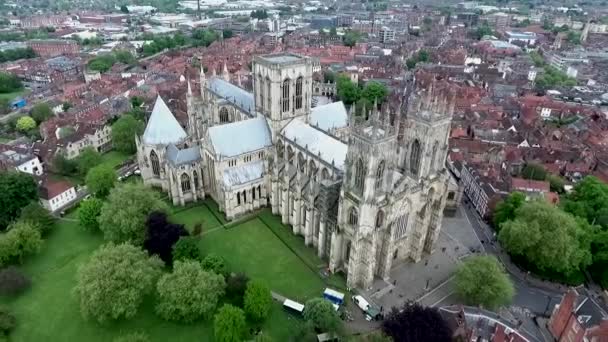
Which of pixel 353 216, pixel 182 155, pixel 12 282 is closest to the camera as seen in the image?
pixel 353 216

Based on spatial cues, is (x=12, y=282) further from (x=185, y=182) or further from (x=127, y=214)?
(x=185, y=182)

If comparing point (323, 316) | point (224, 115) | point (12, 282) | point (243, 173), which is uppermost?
point (224, 115)

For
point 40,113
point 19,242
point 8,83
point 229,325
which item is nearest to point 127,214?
point 19,242

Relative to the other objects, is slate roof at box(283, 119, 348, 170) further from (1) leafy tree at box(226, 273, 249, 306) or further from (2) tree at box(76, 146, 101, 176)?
(2) tree at box(76, 146, 101, 176)

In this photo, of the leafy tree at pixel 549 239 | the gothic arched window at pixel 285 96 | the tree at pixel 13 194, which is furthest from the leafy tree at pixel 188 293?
the leafy tree at pixel 549 239

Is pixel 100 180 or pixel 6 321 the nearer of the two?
pixel 6 321

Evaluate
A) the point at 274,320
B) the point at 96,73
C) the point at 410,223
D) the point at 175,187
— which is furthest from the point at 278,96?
the point at 96,73

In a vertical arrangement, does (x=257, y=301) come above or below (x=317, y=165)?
below

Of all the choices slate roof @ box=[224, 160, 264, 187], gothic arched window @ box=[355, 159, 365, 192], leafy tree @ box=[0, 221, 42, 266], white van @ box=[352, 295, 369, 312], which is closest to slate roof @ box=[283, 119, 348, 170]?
slate roof @ box=[224, 160, 264, 187]

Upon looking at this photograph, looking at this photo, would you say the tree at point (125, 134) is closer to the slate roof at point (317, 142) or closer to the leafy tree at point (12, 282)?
the leafy tree at point (12, 282)
